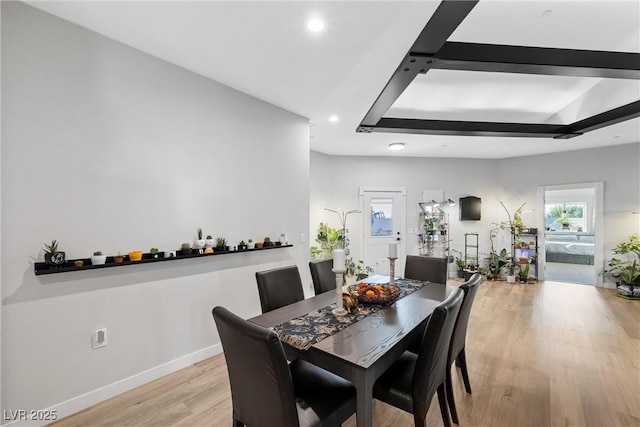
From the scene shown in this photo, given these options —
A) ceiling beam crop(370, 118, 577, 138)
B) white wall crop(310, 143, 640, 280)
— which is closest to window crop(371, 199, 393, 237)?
white wall crop(310, 143, 640, 280)

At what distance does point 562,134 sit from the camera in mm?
4465

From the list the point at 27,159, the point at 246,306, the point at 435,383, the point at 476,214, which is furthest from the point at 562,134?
the point at 27,159

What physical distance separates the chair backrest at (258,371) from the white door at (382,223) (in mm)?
5182

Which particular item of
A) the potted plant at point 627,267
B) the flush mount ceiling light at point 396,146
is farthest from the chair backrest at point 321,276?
the potted plant at point 627,267

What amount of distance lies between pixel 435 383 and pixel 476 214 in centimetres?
594

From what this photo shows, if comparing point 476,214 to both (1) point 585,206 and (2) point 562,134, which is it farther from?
(1) point 585,206

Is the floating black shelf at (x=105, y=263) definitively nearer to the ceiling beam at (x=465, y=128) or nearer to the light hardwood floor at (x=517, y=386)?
the light hardwood floor at (x=517, y=386)

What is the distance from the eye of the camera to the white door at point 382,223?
6.41m

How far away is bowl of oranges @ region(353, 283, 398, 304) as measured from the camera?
6.84ft

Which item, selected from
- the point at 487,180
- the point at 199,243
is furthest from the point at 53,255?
the point at 487,180

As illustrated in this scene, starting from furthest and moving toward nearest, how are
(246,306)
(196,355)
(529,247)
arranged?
(529,247), (246,306), (196,355)

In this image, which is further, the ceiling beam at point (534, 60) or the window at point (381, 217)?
the window at point (381, 217)

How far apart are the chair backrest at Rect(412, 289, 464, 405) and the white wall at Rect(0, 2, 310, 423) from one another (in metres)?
2.12

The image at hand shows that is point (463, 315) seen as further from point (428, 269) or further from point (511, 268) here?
point (511, 268)
